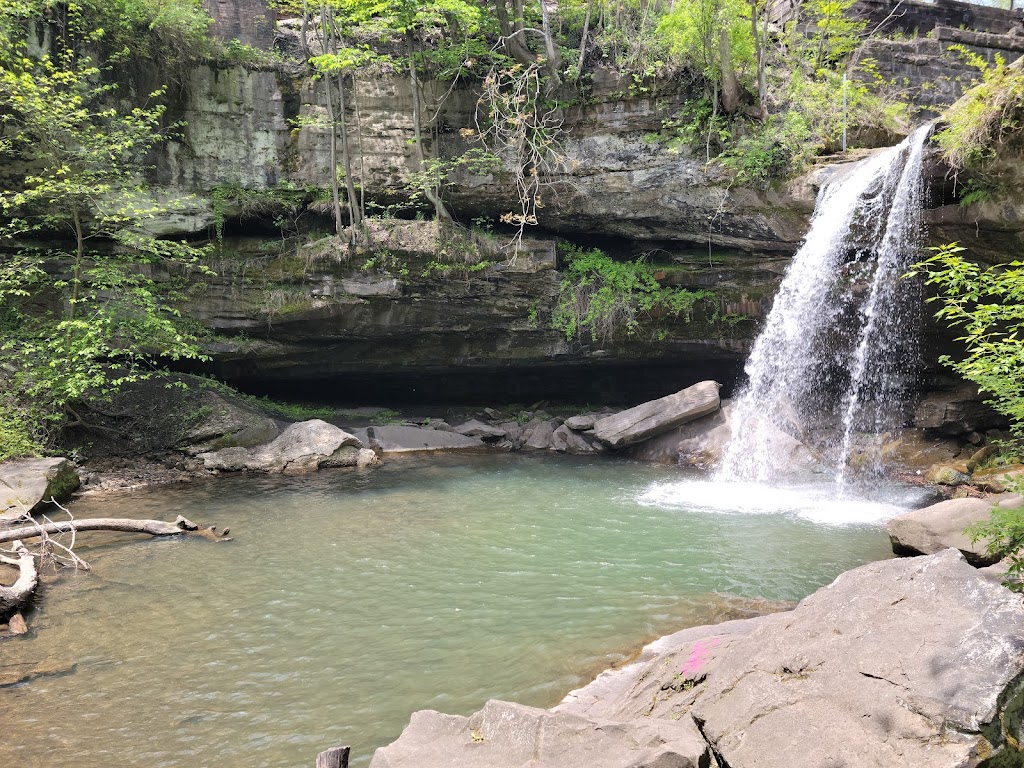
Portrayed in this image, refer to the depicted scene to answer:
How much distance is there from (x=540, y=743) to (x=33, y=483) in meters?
9.14

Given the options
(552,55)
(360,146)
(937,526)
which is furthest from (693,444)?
(360,146)

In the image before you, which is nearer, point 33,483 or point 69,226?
point 33,483

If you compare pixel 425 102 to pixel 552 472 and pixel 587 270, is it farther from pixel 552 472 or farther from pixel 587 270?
pixel 552 472

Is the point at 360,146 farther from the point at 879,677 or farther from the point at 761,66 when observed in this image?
the point at 879,677

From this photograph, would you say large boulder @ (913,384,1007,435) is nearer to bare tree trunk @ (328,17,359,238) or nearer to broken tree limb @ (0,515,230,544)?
bare tree trunk @ (328,17,359,238)

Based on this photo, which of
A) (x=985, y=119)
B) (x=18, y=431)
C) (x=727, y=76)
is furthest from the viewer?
(x=727, y=76)

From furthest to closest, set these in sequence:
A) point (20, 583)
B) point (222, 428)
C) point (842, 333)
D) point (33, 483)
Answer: point (222, 428) < point (842, 333) < point (33, 483) < point (20, 583)

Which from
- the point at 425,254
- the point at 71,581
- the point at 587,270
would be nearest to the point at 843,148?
the point at 587,270

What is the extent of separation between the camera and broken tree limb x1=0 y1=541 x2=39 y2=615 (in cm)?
564

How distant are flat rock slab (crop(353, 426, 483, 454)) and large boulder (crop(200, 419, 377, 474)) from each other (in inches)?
35.8

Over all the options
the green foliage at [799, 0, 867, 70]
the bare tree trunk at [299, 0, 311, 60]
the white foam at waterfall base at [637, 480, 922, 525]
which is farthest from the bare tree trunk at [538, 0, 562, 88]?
the white foam at waterfall base at [637, 480, 922, 525]

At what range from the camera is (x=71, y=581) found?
21.9 ft

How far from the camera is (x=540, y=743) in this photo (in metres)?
3.16

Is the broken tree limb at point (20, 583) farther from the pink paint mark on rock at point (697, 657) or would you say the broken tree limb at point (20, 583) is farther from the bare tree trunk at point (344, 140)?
the bare tree trunk at point (344, 140)
